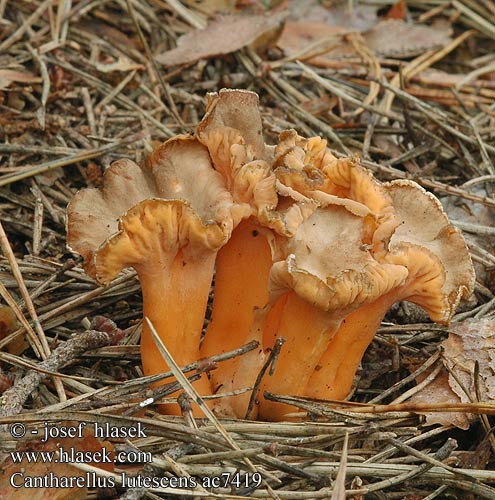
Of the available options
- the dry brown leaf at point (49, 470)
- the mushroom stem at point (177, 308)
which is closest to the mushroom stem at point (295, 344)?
the mushroom stem at point (177, 308)

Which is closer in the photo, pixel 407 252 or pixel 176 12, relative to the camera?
pixel 407 252

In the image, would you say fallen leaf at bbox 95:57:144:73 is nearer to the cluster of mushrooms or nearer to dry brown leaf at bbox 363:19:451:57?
dry brown leaf at bbox 363:19:451:57

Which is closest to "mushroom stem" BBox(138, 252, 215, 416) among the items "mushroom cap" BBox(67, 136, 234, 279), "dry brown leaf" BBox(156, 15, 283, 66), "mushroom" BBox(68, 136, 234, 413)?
"mushroom" BBox(68, 136, 234, 413)

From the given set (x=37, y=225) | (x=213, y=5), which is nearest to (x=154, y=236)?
(x=37, y=225)

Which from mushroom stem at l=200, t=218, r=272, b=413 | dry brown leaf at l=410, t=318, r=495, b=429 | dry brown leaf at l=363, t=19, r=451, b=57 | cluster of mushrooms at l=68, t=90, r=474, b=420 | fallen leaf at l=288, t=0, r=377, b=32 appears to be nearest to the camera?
cluster of mushrooms at l=68, t=90, r=474, b=420

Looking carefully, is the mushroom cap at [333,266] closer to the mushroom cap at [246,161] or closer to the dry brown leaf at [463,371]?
the mushroom cap at [246,161]

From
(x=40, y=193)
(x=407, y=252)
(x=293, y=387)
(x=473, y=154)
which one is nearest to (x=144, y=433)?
(x=293, y=387)

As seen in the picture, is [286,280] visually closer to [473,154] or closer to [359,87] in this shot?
[473,154]
